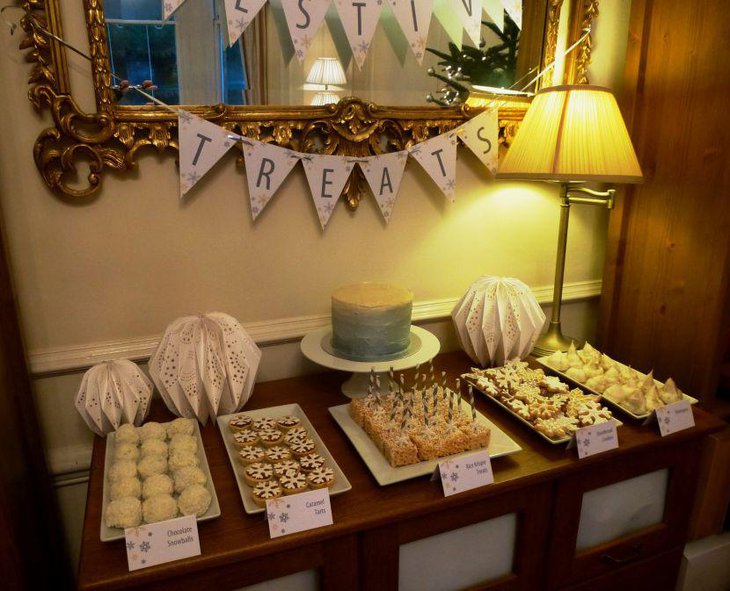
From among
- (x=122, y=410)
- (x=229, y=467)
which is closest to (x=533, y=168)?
(x=229, y=467)

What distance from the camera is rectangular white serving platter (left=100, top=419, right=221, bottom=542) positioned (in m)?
0.82

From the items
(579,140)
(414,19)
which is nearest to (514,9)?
(414,19)

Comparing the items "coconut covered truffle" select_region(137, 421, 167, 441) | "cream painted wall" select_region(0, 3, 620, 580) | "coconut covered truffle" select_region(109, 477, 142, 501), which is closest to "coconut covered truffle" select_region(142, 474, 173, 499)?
"coconut covered truffle" select_region(109, 477, 142, 501)

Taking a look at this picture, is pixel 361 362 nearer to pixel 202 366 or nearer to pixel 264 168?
pixel 202 366

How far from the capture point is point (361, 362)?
3.92 feet

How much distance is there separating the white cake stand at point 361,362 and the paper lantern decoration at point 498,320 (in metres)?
0.12

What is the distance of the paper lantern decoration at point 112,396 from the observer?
1.08 meters

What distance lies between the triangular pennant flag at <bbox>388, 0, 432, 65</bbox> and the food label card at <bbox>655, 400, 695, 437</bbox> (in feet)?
3.01

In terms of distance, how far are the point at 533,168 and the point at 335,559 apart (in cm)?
90

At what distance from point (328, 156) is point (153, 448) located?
701 mm

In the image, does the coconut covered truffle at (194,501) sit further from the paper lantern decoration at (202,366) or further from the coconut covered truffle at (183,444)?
the paper lantern decoration at (202,366)

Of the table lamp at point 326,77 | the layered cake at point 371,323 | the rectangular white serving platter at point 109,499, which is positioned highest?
the table lamp at point 326,77

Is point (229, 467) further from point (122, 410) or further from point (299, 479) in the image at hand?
point (122, 410)

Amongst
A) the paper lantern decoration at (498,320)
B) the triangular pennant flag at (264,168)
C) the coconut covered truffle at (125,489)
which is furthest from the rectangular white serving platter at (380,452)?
the triangular pennant flag at (264,168)
